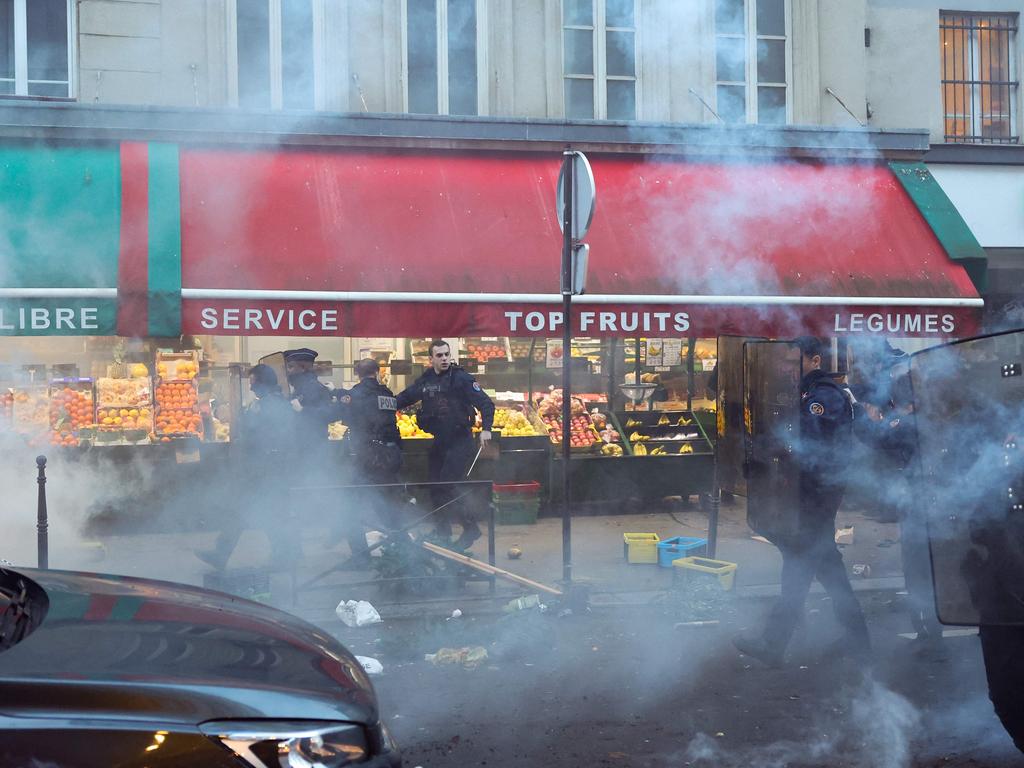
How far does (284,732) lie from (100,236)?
7.16 m

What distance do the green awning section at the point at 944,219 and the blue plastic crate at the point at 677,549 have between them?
4433 mm

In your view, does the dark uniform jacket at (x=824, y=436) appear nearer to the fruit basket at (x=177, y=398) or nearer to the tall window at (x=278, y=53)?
the fruit basket at (x=177, y=398)

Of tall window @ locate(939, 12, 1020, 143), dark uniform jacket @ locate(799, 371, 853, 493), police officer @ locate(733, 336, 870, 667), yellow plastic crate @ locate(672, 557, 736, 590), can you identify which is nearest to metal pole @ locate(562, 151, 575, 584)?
yellow plastic crate @ locate(672, 557, 736, 590)

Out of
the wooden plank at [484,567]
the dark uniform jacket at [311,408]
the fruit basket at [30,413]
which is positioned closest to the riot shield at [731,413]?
the wooden plank at [484,567]

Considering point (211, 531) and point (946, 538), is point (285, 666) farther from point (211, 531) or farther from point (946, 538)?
point (211, 531)

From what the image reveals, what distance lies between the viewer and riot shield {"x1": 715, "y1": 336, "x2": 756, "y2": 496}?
714 cm

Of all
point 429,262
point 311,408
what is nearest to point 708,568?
point 311,408

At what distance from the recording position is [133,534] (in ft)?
30.1

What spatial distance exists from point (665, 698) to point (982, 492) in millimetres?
2265

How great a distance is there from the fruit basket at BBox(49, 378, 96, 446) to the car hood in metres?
6.56

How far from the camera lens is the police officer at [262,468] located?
24.3 feet

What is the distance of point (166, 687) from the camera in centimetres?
256

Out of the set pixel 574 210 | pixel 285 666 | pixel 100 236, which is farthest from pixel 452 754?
pixel 100 236

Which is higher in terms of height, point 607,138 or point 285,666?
point 607,138
